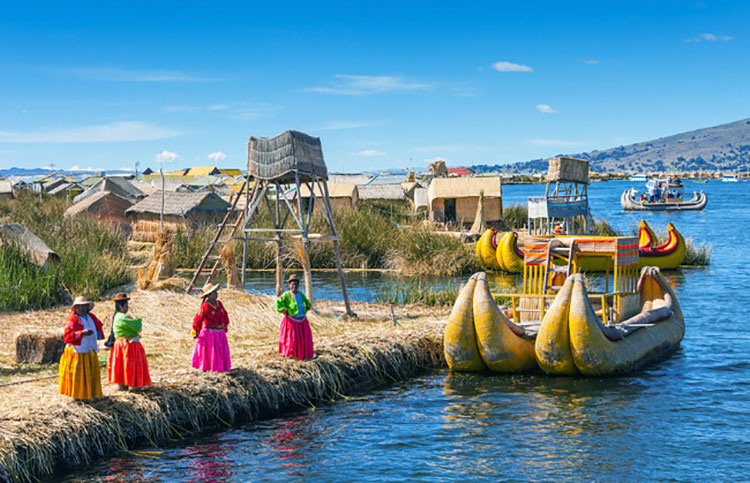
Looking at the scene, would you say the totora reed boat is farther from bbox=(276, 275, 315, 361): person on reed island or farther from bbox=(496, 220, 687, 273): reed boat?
bbox=(496, 220, 687, 273): reed boat

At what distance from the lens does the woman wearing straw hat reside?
10.2 meters

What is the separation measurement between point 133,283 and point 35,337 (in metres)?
9.04

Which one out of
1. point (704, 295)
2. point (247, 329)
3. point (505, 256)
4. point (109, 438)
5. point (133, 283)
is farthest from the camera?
point (505, 256)

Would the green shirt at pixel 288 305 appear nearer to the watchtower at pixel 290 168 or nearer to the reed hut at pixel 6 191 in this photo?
the watchtower at pixel 290 168

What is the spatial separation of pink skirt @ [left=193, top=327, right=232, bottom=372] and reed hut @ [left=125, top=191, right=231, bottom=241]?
24.2m

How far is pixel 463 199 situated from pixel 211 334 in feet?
103

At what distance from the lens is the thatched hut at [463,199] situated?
40.1m

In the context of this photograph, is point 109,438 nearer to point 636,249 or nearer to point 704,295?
point 636,249

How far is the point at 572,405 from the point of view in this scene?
11.6 metres

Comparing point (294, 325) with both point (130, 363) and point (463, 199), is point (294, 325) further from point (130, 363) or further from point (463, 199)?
point (463, 199)

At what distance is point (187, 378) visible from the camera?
400 inches

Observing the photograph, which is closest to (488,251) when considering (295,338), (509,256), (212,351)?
(509,256)

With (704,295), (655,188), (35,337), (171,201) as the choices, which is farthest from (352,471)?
(655,188)

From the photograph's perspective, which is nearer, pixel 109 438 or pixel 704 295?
pixel 109 438
